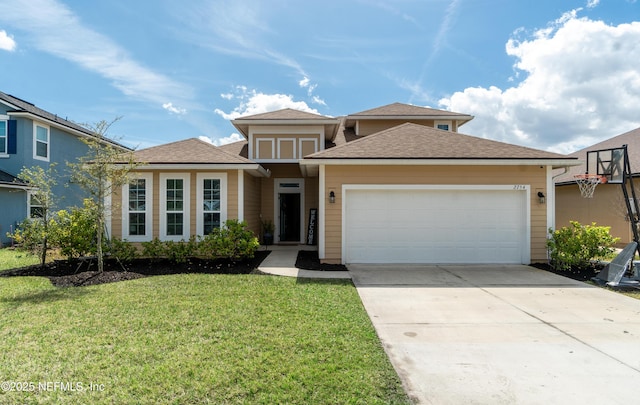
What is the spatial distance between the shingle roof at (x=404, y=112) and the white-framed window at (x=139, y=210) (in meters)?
9.46

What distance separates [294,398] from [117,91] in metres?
16.4

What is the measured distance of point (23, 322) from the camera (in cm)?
442

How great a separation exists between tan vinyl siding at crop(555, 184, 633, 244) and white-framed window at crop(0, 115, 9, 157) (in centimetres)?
2384

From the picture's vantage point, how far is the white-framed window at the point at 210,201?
9.84 metres

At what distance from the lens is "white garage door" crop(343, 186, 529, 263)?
355 inches

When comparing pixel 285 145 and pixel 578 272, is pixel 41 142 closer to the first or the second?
pixel 285 145

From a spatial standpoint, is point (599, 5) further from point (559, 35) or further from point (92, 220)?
point (92, 220)

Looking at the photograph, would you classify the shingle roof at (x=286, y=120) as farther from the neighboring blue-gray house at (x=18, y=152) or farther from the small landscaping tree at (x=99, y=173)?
the small landscaping tree at (x=99, y=173)

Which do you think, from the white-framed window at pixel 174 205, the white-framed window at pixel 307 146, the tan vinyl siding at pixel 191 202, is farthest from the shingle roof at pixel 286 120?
the white-framed window at pixel 174 205

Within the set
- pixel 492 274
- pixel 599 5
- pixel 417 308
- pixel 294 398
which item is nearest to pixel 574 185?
pixel 599 5

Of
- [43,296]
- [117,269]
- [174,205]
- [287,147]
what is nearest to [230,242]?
[174,205]

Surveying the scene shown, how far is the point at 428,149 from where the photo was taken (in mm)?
9203

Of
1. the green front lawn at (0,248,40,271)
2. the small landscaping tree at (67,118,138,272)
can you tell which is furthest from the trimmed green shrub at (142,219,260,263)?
the green front lawn at (0,248,40,271)

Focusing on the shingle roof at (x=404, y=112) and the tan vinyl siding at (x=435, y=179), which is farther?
the shingle roof at (x=404, y=112)
